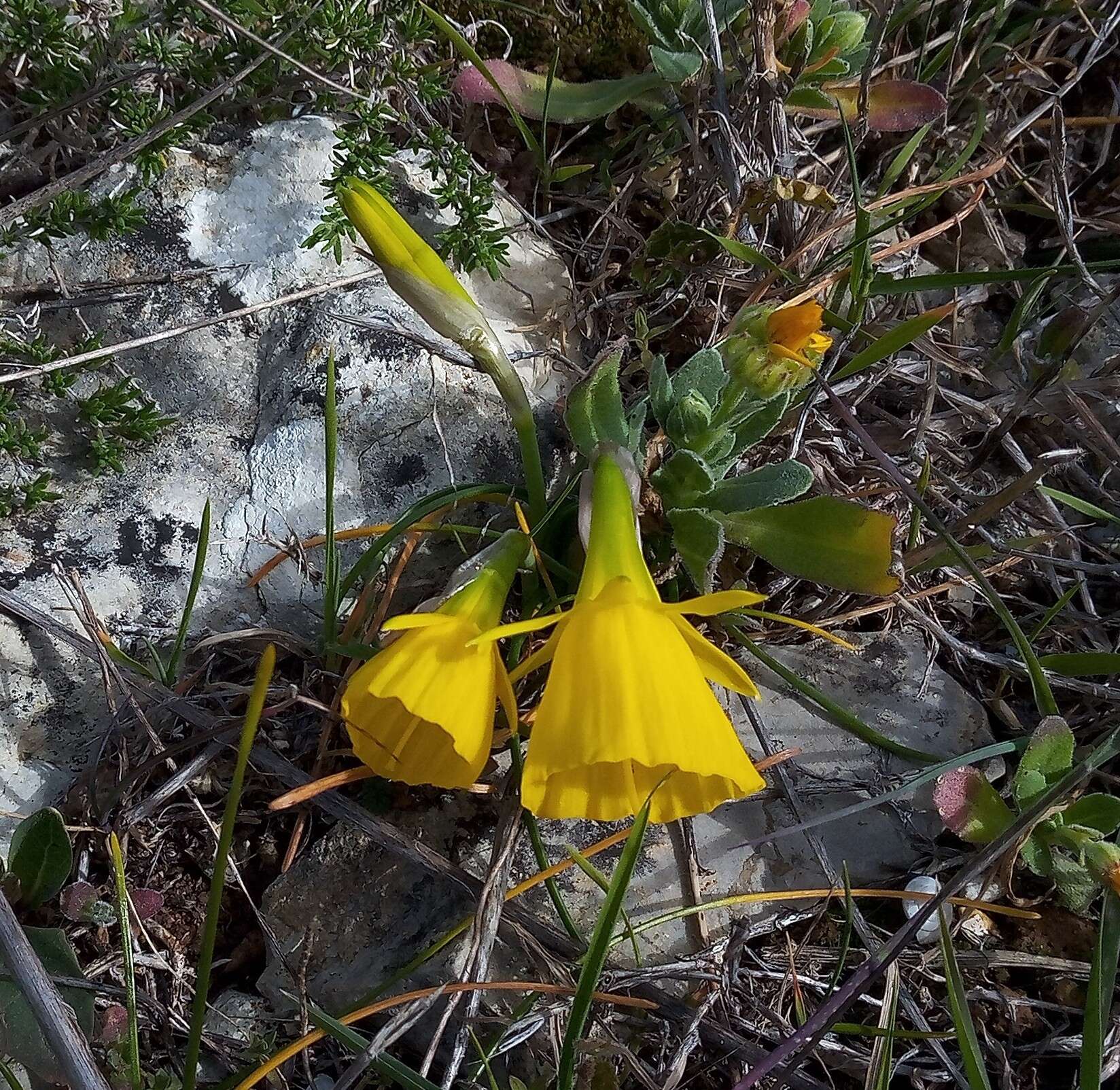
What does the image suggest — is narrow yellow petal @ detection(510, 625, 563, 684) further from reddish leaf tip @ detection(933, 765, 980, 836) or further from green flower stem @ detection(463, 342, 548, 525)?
reddish leaf tip @ detection(933, 765, 980, 836)

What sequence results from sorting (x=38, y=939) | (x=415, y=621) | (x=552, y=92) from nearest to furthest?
(x=415, y=621), (x=38, y=939), (x=552, y=92)

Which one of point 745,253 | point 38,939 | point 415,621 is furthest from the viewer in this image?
point 745,253

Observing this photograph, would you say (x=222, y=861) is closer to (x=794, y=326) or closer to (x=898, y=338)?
(x=794, y=326)

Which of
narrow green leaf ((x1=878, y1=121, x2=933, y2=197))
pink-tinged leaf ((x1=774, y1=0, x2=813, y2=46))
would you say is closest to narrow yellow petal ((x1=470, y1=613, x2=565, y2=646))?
narrow green leaf ((x1=878, y1=121, x2=933, y2=197))

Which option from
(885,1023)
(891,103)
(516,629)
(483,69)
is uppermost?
(483,69)

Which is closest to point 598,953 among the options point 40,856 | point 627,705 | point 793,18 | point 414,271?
point 627,705

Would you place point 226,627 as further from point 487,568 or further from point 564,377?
point 564,377
